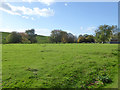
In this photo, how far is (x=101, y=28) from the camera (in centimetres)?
7612

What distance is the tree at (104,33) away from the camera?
72938 mm

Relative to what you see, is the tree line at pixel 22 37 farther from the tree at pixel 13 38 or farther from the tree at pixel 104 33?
the tree at pixel 104 33

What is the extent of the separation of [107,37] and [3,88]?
253 feet

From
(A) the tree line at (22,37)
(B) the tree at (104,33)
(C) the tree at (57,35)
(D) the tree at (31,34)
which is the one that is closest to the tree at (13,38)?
(A) the tree line at (22,37)

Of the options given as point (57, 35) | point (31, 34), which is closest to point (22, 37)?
point (31, 34)

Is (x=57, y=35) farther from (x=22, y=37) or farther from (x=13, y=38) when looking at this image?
(x=13, y=38)

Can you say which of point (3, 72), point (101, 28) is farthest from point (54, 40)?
point (3, 72)

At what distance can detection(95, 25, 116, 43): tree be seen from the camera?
239 feet

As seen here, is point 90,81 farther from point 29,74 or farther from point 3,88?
point 3,88

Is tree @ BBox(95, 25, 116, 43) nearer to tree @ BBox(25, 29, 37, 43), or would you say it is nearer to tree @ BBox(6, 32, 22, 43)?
tree @ BBox(25, 29, 37, 43)

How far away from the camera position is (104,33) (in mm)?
73688

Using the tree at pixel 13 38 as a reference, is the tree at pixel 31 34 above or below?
above

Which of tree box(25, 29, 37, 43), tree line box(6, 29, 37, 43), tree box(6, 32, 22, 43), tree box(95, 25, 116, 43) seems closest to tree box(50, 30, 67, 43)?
tree line box(6, 29, 37, 43)

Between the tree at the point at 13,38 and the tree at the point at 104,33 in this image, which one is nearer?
the tree at the point at 104,33
